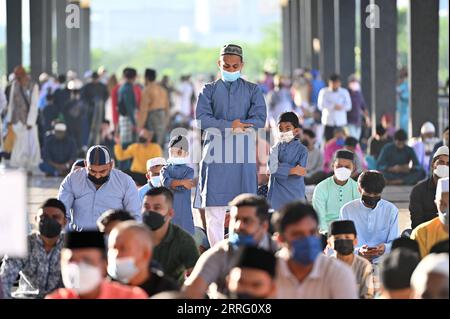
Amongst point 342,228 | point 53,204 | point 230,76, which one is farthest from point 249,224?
point 230,76

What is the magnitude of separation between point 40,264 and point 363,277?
83.9 inches

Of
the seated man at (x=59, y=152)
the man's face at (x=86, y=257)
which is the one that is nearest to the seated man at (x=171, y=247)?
the man's face at (x=86, y=257)

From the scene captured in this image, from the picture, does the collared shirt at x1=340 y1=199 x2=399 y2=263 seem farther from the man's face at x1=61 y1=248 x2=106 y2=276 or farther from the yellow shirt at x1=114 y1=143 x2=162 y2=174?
the yellow shirt at x1=114 y1=143 x2=162 y2=174

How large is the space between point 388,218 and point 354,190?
112 centimetres

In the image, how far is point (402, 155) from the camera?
2092 cm

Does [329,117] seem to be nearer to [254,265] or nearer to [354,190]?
[354,190]

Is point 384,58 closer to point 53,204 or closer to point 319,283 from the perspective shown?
point 53,204

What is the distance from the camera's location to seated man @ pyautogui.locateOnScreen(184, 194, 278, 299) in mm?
8477

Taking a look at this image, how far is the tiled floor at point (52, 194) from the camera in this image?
55.7ft

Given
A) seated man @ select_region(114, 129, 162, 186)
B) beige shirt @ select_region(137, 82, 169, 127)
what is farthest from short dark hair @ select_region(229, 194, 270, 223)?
beige shirt @ select_region(137, 82, 169, 127)

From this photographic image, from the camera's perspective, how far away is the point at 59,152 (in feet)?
76.4

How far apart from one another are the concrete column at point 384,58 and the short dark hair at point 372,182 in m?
13.3

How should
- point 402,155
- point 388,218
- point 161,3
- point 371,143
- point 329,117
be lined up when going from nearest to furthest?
point 388,218
point 402,155
point 371,143
point 329,117
point 161,3
